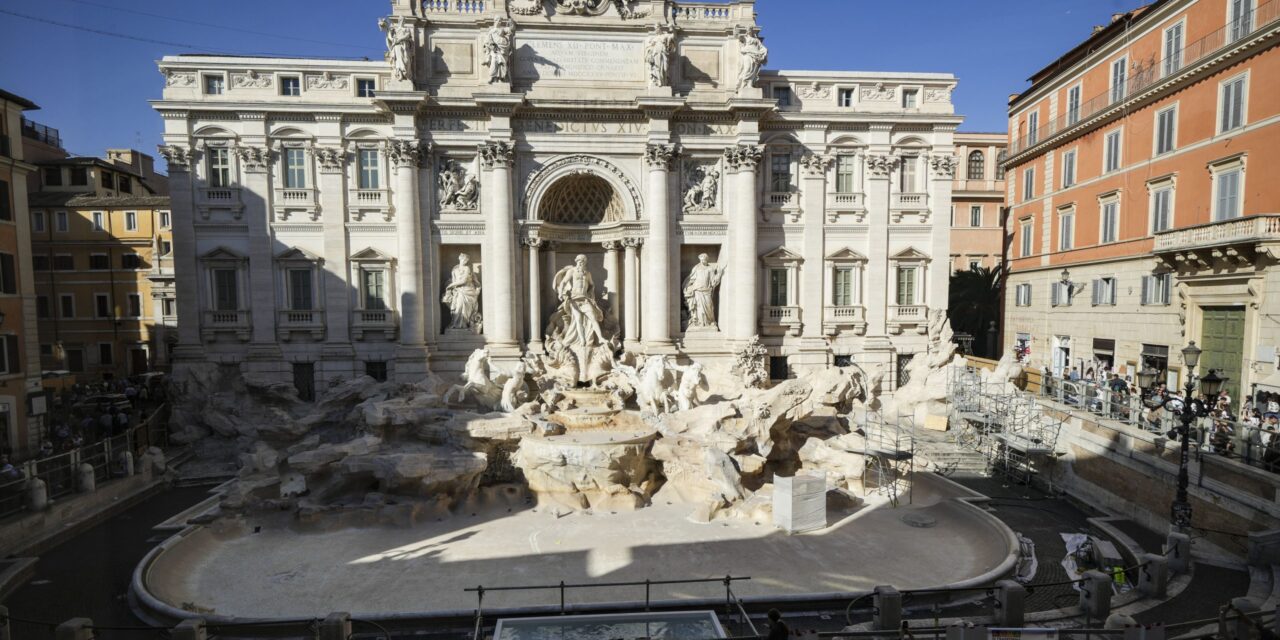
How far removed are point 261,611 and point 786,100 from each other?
25.8 m

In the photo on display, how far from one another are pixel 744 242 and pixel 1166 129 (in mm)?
15798

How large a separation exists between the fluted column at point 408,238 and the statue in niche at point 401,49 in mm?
2633

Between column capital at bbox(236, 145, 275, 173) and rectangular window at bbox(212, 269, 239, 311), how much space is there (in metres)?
4.34

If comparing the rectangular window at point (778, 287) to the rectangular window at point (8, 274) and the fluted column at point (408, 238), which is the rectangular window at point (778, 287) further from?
the rectangular window at point (8, 274)

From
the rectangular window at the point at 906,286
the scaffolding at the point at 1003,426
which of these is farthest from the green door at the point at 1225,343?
the rectangular window at the point at 906,286

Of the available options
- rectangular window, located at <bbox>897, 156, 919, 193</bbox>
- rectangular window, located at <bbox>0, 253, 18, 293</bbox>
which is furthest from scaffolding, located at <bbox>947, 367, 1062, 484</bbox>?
rectangular window, located at <bbox>0, 253, 18, 293</bbox>

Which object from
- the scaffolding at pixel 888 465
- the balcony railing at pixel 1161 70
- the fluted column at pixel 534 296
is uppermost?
→ the balcony railing at pixel 1161 70

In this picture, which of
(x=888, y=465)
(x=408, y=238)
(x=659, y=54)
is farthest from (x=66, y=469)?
(x=888, y=465)

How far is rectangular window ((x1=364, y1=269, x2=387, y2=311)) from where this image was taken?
25656 mm

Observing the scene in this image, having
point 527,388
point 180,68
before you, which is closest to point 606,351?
point 527,388

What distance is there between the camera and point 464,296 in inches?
995

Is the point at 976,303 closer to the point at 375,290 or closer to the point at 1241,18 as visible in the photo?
the point at 1241,18

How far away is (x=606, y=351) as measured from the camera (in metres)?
24.3

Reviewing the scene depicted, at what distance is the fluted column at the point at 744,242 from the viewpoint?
1006 inches
